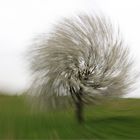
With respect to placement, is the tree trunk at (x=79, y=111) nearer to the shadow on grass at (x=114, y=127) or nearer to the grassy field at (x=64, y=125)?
the grassy field at (x=64, y=125)

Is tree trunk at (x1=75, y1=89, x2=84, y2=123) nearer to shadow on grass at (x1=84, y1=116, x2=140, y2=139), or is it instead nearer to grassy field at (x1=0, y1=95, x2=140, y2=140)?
grassy field at (x1=0, y1=95, x2=140, y2=140)

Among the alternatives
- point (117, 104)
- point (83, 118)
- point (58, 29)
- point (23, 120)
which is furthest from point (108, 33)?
point (117, 104)

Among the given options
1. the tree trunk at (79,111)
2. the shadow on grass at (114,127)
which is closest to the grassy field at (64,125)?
the shadow on grass at (114,127)

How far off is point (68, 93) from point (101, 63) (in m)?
3.06

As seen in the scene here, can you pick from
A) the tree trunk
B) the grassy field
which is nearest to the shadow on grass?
the grassy field

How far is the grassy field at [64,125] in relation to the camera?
118 feet

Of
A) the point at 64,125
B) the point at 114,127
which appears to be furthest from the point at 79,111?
the point at 114,127

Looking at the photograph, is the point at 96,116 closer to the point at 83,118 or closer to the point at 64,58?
the point at 83,118

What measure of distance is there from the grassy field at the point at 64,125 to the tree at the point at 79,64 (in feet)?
5.78

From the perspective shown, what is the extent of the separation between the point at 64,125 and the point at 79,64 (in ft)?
14.2

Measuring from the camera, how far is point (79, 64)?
39.2 metres

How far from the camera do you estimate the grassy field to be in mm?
36000

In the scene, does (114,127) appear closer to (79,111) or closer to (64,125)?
(79,111)

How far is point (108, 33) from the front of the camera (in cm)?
4106
